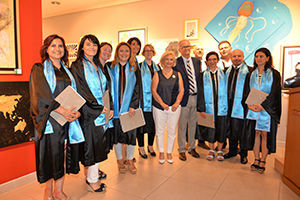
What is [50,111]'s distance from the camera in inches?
75.7

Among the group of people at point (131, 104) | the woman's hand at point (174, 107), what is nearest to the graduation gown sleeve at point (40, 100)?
the group of people at point (131, 104)

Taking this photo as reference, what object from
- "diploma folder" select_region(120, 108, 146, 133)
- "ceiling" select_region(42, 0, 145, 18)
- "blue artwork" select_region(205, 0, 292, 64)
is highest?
"ceiling" select_region(42, 0, 145, 18)

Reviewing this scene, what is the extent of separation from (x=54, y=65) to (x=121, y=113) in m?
1.08

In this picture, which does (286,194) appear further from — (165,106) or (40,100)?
(40,100)

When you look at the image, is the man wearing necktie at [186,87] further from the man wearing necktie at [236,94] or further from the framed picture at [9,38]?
the framed picture at [9,38]

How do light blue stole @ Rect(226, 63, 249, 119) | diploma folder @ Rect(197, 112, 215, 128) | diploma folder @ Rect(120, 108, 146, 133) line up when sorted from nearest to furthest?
diploma folder @ Rect(120, 108, 146, 133) < light blue stole @ Rect(226, 63, 249, 119) < diploma folder @ Rect(197, 112, 215, 128)

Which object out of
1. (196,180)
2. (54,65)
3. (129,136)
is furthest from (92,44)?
(196,180)

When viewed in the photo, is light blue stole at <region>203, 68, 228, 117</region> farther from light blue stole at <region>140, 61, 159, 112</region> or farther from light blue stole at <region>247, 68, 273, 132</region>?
light blue stole at <region>140, 61, 159, 112</region>

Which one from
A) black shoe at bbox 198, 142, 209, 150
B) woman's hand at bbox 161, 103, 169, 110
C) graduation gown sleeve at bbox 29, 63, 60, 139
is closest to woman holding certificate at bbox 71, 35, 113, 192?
graduation gown sleeve at bbox 29, 63, 60, 139

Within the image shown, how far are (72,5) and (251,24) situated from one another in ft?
18.1

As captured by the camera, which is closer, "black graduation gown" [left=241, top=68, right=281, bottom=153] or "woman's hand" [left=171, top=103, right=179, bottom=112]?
"black graduation gown" [left=241, top=68, right=281, bottom=153]

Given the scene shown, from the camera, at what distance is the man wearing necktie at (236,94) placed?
3262 millimetres

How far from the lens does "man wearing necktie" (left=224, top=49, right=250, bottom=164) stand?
3262mm

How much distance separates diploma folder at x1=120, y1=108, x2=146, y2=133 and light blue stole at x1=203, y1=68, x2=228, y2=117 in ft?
4.03
